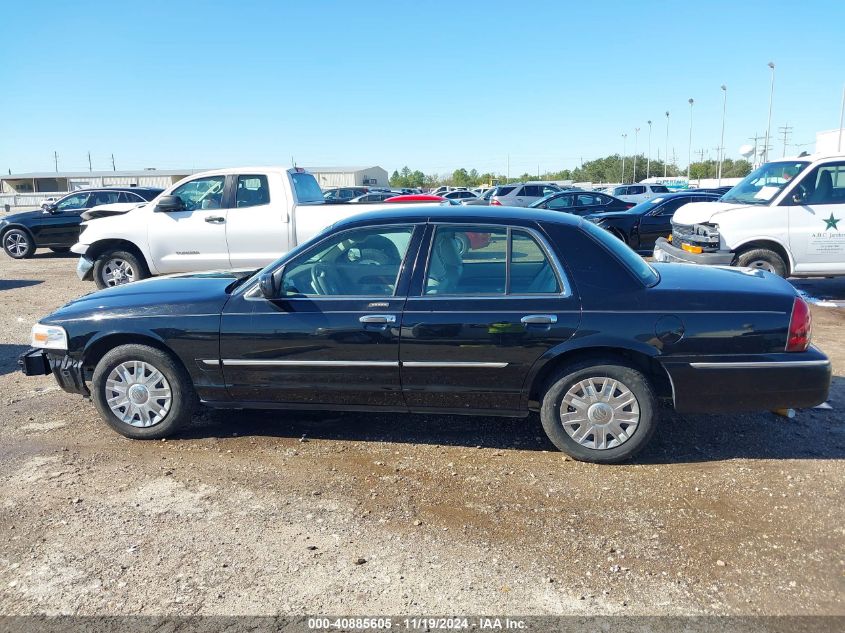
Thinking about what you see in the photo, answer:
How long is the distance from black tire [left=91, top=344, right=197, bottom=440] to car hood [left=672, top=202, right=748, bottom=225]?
7753 mm

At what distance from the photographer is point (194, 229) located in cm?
964

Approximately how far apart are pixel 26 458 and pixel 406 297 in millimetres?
2780

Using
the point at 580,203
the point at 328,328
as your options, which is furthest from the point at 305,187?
the point at 580,203

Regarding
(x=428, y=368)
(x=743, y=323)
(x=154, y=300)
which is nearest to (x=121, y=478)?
(x=154, y=300)

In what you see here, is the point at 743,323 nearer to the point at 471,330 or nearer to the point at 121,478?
the point at 471,330

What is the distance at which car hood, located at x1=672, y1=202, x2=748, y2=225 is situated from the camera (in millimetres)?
9742

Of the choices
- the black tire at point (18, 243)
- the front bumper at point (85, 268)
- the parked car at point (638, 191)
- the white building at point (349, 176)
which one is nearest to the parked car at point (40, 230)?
the black tire at point (18, 243)

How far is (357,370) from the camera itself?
451 cm

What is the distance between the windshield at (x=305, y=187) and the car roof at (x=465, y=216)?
4.96 m

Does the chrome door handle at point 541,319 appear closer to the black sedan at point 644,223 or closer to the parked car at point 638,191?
the black sedan at point 644,223

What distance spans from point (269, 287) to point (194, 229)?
5686 mm

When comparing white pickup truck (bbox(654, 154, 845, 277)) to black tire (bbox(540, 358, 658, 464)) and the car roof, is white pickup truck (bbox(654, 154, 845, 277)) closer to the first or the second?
the car roof

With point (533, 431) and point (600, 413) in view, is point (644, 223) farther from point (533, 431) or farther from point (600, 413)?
point (600, 413)

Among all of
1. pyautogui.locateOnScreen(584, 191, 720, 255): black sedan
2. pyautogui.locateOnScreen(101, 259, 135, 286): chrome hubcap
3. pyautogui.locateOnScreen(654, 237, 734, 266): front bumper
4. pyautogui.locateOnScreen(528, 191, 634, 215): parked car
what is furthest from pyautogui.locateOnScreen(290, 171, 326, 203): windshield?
pyautogui.locateOnScreen(528, 191, 634, 215): parked car
